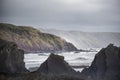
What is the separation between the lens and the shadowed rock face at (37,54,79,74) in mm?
6667

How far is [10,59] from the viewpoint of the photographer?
6.70 m

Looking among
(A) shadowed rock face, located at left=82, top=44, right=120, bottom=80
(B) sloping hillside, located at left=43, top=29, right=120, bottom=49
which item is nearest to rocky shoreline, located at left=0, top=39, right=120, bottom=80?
(A) shadowed rock face, located at left=82, top=44, right=120, bottom=80

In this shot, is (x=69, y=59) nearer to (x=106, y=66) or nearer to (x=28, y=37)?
(x=106, y=66)

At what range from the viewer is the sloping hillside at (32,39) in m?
7.33

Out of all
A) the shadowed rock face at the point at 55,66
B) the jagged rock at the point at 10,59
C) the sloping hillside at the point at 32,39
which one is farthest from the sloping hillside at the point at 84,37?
the jagged rock at the point at 10,59

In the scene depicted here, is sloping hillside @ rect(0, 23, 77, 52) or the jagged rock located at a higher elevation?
sloping hillside @ rect(0, 23, 77, 52)

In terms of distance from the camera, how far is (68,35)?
25.2 ft

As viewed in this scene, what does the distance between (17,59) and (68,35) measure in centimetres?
205

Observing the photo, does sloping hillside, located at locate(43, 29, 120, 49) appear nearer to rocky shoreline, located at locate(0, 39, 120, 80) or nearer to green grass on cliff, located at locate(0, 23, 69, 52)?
green grass on cliff, located at locate(0, 23, 69, 52)

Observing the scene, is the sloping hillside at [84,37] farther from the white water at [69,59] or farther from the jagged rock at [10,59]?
the jagged rock at [10,59]

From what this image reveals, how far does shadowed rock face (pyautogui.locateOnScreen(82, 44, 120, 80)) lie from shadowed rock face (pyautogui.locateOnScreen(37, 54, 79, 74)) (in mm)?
563

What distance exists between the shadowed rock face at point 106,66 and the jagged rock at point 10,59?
2.06 meters

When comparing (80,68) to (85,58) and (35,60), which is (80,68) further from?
(35,60)

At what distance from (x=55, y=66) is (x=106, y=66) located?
1621 mm
